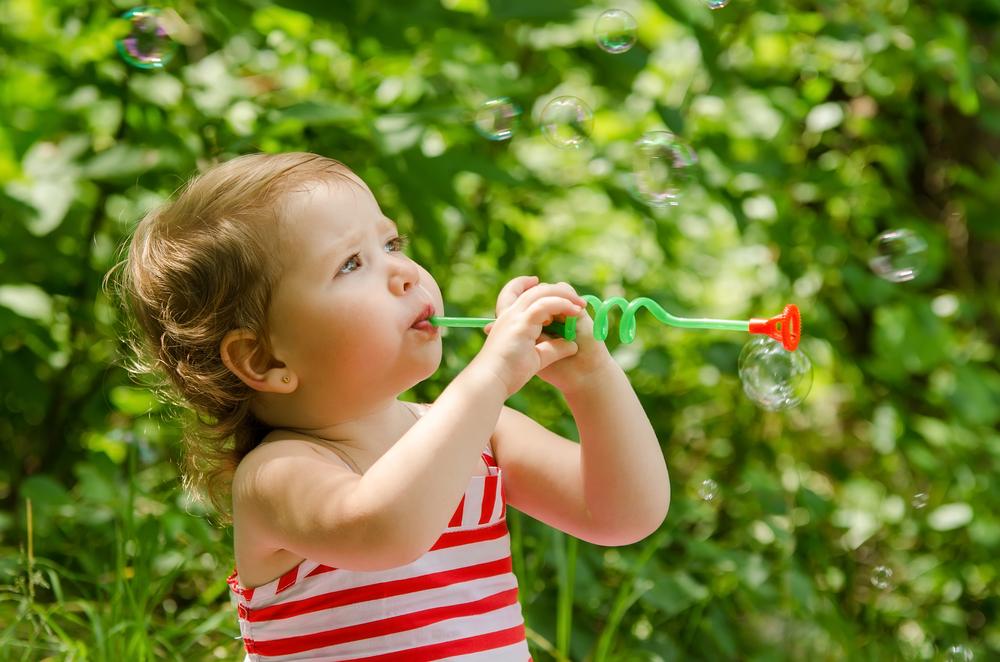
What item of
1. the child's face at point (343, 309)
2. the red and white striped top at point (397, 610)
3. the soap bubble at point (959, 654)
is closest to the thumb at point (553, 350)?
the child's face at point (343, 309)

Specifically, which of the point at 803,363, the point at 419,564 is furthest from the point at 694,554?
the point at 419,564

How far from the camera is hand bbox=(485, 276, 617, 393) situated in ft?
4.19

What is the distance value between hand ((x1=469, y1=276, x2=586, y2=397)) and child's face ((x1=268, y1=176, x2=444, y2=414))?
0.09 meters

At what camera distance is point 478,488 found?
138cm

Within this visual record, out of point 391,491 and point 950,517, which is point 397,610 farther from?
point 950,517

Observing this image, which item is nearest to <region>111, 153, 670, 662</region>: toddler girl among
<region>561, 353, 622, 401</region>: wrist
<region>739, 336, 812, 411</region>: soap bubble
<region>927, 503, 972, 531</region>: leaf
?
<region>561, 353, 622, 401</region>: wrist

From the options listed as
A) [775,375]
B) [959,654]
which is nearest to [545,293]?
[775,375]

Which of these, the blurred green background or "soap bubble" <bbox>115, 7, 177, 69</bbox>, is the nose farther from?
"soap bubble" <bbox>115, 7, 177, 69</bbox>

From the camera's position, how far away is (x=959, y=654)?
7.22 ft

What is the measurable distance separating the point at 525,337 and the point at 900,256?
128 centimetres

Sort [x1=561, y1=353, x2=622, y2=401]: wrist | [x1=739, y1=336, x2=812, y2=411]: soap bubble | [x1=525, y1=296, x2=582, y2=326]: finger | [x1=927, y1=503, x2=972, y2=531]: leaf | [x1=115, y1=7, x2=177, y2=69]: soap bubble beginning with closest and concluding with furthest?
[x1=525, y1=296, x2=582, y2=326]: finger < [x1=561, y1=353, x2=622, y2=401]: wrist < [x1=739, y1=336, x2=812, y2=411]: soap bubble < [x1=115, y1=7, x2=177, y2=69]: soap bubble < [x1=927, y1=503, x2=972, y2=531]: leaf

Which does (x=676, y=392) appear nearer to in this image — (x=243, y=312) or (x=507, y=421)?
(x=507, y=421)

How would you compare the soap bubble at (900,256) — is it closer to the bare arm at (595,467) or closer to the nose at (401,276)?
the bare arm at (595,467)

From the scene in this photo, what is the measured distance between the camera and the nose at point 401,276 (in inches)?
48.7
